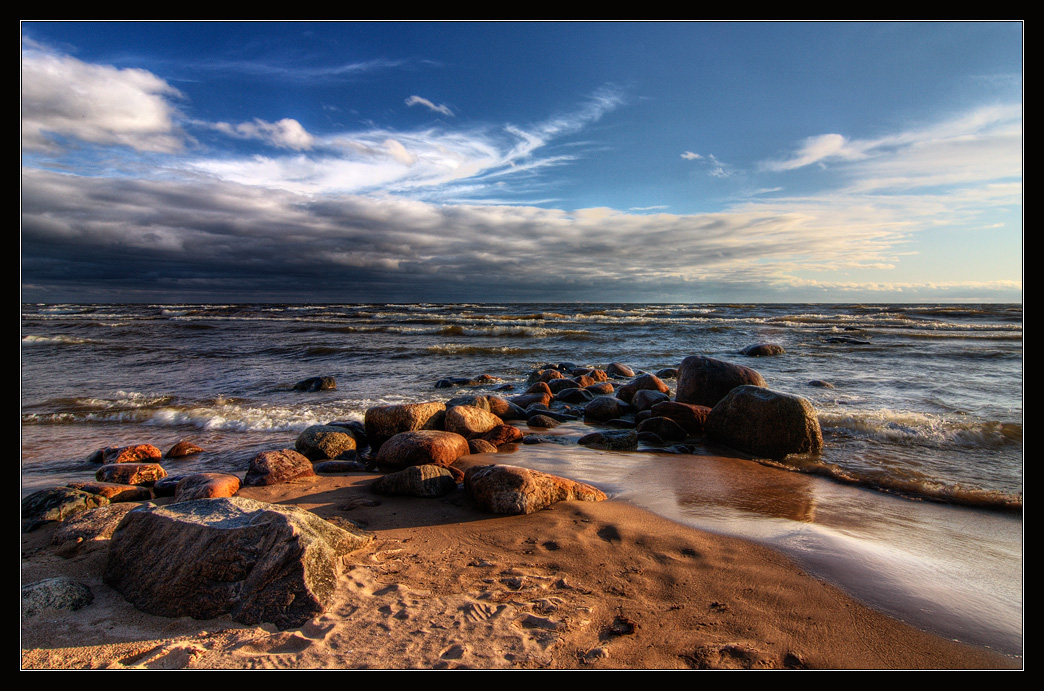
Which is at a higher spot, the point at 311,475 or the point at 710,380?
the point at 710,380

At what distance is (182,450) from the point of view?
5535 mm

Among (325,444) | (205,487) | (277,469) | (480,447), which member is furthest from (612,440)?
(205,487)

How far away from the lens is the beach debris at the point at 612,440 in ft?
19.1

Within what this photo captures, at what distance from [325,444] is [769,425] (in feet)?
17.8

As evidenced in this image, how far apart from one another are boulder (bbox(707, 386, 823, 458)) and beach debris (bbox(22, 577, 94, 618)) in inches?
239

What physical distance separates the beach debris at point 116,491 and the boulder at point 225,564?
1.85 metres

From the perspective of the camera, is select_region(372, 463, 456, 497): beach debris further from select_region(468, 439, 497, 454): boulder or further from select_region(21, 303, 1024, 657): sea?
select_region(468, 439, 497, 454): boulder

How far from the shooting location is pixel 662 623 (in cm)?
218

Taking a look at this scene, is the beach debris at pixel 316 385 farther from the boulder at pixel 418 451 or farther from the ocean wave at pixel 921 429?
the ocean wave at pixel 921 429

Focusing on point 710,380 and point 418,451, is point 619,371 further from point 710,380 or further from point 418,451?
point 418,451

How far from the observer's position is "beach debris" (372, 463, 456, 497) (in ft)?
13.3

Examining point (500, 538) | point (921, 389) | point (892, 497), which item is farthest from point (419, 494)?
point (921, 389)

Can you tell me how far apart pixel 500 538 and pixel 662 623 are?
1.29 m

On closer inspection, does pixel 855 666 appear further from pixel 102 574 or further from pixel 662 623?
pixel 102 574
